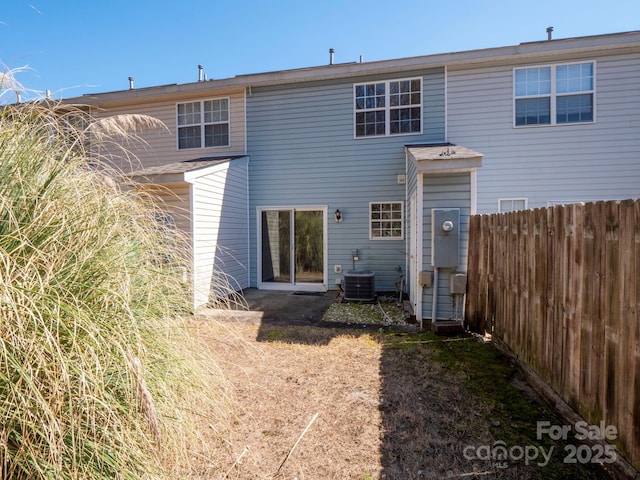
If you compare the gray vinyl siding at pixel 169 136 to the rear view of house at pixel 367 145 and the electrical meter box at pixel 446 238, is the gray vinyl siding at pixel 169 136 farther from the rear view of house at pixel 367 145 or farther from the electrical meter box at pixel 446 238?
the electrical meter box at pixel 446 238

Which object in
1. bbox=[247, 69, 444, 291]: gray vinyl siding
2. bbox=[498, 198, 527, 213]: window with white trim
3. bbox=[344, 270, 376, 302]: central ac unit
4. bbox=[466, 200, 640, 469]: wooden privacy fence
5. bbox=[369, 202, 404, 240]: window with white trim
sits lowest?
bbox=[344, 270, 376, 302]: central ac unit

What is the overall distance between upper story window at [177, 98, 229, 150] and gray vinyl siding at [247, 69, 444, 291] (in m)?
0.80

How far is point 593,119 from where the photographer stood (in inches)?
286

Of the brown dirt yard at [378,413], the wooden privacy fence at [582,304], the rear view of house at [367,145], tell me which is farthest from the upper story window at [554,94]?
the brown dirt yard at [378,413]

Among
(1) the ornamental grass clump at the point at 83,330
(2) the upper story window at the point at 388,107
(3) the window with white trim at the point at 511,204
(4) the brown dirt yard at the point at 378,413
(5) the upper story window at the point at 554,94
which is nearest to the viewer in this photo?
(1) the ornamental grass clump at the point at 83,330

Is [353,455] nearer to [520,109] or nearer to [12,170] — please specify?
[12,170]

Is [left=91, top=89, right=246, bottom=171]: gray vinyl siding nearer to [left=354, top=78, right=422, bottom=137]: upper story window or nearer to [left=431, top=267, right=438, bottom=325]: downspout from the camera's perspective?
[left=354, top=78, right=422, bottom=137]: upper story window

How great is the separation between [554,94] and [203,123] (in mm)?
8853

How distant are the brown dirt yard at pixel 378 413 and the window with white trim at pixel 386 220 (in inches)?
147

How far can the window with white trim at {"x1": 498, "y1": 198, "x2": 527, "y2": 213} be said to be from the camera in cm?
760

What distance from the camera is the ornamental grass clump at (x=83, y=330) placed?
1405 millimetres

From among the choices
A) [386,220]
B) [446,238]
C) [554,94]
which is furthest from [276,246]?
[554,94]

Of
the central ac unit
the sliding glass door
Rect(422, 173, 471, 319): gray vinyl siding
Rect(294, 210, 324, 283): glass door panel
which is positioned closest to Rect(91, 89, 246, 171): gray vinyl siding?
the sliding glass door

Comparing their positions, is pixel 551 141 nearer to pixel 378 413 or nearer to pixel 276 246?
pixel 276 246
